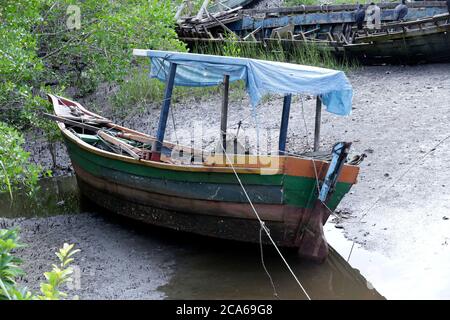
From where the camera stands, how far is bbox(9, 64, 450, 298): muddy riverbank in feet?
25.5

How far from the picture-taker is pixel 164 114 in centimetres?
866

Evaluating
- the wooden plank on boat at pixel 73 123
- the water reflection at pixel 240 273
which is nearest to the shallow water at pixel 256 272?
the water reflection at pixel 240 273

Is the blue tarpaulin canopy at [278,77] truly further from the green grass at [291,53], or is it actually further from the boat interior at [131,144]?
the green grass at [291,53]

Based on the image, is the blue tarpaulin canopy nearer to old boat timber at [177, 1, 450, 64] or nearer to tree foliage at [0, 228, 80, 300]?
tree foliage at [0, 228, 80, 300]

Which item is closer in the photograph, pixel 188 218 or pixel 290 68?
pixel 290 68

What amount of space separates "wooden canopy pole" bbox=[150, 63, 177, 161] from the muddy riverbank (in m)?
2.21

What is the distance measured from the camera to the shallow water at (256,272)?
22.7ft

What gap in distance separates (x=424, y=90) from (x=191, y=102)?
17.7 ft

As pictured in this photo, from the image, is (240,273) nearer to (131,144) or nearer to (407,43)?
(131,144)

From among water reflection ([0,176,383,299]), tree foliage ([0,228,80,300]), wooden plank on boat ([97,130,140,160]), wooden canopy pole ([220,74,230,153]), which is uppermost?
wooden canopy pole ([220,74,230,153])

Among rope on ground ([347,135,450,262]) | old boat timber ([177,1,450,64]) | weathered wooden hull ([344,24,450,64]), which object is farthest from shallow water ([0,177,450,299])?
old boat timber ([177,1,450,64])

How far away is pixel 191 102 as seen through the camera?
14.8 m
